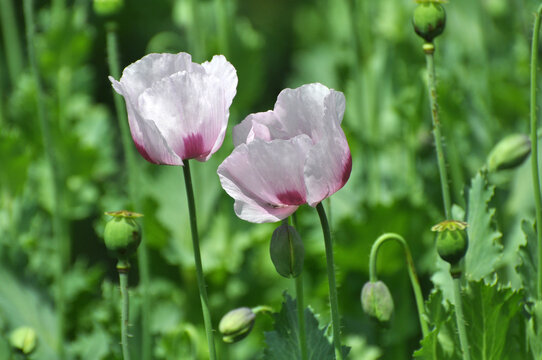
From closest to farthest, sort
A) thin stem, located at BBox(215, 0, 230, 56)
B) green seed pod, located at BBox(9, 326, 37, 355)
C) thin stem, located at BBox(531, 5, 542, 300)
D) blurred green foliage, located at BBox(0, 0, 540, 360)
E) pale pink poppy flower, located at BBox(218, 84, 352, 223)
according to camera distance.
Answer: pale pink poppy flower, located at BBox(218, 84, 352, 223)
thin stem, located at BBox(531, 5, 542, 300)
green seed pod, located at BBox(9, 326, 37, 355)
blurred green foliage, located at BBox(0, 0, 540, 360)
thin stem, located at BBox(215, 0, 230, 56)

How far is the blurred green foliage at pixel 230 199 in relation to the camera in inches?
49.9

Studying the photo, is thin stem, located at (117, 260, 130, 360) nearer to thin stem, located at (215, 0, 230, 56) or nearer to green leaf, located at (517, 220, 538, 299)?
green leaf, located at (517, 220, 538, 299)

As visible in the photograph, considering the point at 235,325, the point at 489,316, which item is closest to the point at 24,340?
the point at 235,325

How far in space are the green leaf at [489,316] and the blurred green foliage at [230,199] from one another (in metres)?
0.28

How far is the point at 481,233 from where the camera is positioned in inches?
32.5

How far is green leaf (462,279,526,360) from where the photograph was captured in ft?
2.47

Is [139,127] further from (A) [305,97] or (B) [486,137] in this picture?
(B) [486,137]

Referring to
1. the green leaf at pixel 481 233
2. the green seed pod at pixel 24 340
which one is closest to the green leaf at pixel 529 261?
the green leaf at pixel 481 233

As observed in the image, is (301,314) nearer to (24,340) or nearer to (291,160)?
(291,160)

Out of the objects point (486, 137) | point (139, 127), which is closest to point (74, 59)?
point (486, 137)

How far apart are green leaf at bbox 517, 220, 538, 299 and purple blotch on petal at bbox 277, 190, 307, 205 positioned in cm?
29

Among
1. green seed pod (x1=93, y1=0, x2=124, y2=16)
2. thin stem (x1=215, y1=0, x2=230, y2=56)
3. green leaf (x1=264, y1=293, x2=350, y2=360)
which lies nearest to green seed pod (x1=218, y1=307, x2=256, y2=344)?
green leaf (x1=264, y1=293, x2=350, y2=360)

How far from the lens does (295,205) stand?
0.65m

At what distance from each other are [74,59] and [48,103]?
124 millimetres
